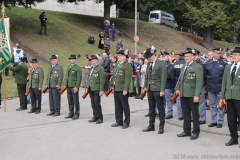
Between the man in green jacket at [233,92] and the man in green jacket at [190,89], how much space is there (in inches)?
26.8

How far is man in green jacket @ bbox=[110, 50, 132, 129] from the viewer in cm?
1027

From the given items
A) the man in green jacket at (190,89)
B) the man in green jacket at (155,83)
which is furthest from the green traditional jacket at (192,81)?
the man in green jacket at (155,83)

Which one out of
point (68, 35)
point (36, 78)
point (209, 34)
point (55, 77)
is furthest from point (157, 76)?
point (209, 34)

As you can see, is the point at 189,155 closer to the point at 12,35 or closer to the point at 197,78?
the point at 197,78

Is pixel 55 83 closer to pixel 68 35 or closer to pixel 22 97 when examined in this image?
pixel 22 97

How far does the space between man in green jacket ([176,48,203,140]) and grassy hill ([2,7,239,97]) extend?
11.2m

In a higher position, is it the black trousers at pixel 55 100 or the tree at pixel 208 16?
the tree at pixel 208 16

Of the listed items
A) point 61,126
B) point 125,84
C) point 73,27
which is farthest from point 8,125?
point 73,27

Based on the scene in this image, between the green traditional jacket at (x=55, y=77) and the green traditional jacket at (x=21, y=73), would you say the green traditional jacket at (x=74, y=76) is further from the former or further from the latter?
the green traditional jacket at (x=21, y=73)

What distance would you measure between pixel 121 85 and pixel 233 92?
3311 millimetres

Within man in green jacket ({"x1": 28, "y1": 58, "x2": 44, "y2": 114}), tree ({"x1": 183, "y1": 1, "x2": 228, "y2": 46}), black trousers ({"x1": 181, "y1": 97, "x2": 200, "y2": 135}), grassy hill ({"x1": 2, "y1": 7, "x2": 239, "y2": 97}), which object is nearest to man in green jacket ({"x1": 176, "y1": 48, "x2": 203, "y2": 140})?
black trousers ({"x1": 181, "y1": 97, "x2": 200, "y2": 135})

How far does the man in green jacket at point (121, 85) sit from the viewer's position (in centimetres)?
1027

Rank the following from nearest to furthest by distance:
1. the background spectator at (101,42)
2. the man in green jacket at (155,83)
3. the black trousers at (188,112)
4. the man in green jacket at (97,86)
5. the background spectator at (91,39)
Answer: the black trousers at (188,112) < the man in green jacket at (155,83) < the man in green jacket at (97,86) < the background spectator at (101,42) < the background spectator at (91,39)

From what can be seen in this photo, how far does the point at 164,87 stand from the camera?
9.39 meters
